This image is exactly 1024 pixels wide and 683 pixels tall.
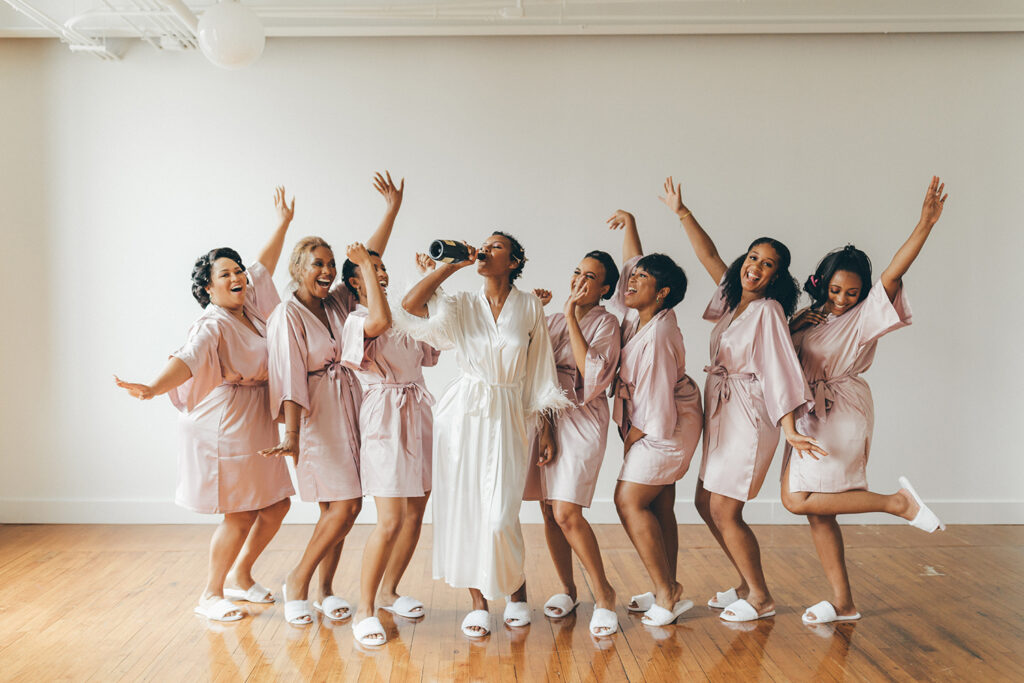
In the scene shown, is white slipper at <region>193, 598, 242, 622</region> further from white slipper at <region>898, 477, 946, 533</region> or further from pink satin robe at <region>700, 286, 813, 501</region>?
white slipper at <region>898, 477, 946, 533</region>

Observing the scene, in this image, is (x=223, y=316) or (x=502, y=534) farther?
(x=223, y=316)

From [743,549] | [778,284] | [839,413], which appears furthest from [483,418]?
[839,413]

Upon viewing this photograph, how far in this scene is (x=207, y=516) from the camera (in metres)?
5.14

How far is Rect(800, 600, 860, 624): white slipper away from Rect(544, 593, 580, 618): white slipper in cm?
100

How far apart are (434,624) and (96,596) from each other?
1623mm

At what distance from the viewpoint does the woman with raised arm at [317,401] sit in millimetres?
3377

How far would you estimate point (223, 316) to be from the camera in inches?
136

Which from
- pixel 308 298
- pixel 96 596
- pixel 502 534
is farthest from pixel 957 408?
pixel 96 596

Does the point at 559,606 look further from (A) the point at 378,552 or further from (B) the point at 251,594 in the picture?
(B) the point at 251,594

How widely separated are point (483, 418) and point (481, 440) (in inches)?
3.4

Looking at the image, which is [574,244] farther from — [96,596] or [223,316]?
[96,596]

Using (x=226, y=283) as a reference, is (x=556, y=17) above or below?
above

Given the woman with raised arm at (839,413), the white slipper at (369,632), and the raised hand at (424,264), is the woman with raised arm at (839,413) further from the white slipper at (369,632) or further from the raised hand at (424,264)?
the white slipper at (369,632)

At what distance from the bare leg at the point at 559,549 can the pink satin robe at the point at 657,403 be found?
1.18 feet
